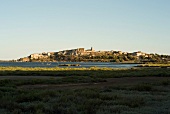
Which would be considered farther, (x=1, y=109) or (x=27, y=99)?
(x=27, y=99)

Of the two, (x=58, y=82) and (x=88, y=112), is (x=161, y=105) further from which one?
(x=58, y=82)

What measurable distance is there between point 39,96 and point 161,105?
699 cm

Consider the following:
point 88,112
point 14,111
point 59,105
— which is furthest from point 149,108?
point 14,111

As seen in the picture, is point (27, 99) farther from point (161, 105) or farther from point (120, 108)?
point (161, 105)

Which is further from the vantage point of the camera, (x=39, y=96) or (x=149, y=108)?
(x=39, y=96)

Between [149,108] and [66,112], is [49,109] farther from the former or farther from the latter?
[149,108]

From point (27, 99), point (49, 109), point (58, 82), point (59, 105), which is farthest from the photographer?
point (58, 82)

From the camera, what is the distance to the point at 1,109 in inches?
559

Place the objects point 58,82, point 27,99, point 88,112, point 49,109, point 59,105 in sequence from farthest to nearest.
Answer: point 58,82 → point 27,99 → point 59,105 → point 49,109 → point 88,112

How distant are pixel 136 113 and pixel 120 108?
1.34 m

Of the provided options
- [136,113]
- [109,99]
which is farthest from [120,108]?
[109,99]

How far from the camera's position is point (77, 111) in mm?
13500

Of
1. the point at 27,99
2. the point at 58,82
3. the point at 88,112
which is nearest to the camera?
the point at 88,112

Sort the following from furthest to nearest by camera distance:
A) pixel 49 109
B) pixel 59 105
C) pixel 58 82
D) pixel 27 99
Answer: pixel 58 82 → pixel 27 99 → pixel 59 105 → pixel 49 109
